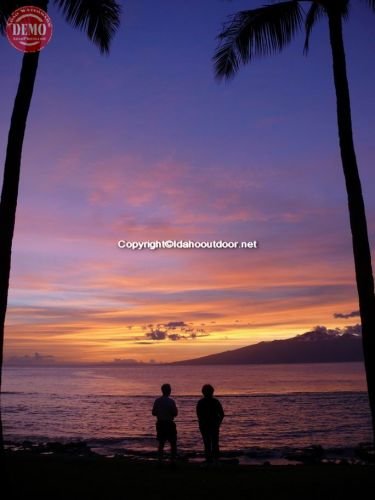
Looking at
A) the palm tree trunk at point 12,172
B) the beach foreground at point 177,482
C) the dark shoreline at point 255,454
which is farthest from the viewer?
the dark shoreline at point 255,454

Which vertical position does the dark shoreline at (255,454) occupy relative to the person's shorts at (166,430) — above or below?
below

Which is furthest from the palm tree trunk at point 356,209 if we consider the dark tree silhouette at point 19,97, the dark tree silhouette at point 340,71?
the dark tree silhouette at point 19,97

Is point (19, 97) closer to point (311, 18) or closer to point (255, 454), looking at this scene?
point (311, 18)

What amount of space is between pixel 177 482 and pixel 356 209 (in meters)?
6.16

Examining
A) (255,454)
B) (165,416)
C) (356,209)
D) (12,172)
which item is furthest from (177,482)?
(255,454)

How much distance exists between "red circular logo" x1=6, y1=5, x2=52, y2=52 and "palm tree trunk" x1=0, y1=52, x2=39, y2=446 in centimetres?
27

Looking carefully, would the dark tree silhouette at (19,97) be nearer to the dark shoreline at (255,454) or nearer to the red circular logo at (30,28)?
the red circular logo at (30,28)

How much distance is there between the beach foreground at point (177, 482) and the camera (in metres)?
9.05

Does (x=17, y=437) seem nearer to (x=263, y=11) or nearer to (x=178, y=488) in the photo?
(x=178, y=488)

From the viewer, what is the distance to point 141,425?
35.4 meters

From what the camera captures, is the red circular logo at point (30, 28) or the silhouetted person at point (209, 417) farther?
the silhouetted person at point (209, 417)

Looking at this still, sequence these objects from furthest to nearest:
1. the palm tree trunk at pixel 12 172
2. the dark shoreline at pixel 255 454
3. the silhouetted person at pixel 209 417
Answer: the dark shoreline at pixel 255 454, the silhouetted person at pixel 209 417, the palm tree trunk at pixel 12 172

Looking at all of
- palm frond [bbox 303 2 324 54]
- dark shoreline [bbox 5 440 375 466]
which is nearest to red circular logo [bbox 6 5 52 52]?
palm frond [bbox 303 2 324 54]

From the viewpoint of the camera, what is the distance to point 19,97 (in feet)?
29.5
